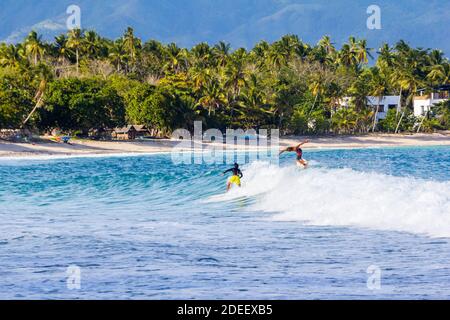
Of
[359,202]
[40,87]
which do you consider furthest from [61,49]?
[359,202]

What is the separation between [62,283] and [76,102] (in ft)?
233

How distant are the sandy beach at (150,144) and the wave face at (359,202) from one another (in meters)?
45.2

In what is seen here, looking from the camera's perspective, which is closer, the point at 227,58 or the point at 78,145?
the point at 78,145

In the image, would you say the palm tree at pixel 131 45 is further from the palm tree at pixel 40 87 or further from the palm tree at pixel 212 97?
the palm tree at pixel 40 87

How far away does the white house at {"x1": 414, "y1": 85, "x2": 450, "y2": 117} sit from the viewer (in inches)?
4466

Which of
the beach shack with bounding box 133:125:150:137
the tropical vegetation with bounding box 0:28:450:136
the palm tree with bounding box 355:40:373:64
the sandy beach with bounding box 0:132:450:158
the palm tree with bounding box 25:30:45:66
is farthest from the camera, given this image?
the palm tree with bounding box 355:40:373:64

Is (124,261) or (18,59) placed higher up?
(18,59)

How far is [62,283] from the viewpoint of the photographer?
47.6 ft

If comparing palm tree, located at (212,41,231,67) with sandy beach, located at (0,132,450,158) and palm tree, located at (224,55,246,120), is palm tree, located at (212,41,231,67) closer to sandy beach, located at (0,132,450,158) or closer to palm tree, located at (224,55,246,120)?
palm tree, located at (224,55,246,120)

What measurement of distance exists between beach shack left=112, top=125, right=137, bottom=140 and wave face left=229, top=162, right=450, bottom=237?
56.7 m

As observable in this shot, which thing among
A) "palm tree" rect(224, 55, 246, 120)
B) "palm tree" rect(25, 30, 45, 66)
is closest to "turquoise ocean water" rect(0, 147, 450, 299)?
"palm tree" rect(224, 55, 246, 120)

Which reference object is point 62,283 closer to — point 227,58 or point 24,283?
point 24,283
